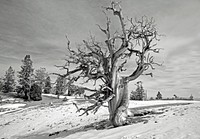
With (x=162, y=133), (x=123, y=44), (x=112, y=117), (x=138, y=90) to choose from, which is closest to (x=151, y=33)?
(x=123, y=44)

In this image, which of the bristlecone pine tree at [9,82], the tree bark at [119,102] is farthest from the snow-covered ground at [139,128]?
the bristlecone pine tree at [9,82]

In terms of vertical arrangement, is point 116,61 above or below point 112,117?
above

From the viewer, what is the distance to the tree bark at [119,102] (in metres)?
9.73

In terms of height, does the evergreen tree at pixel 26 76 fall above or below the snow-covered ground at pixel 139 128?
above

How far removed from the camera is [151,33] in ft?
36.0

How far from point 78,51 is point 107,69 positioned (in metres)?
2.21

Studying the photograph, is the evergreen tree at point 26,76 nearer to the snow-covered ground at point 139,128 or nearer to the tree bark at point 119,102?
the snow-covered ground at point 139,128

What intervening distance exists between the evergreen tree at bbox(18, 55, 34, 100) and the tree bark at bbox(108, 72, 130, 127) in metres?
46.4

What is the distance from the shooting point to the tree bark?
9734mm

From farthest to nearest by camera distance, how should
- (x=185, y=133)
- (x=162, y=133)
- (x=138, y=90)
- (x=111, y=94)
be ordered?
(x=138, y=90) → (x=111, y=94) → (x=162, y=133) → (x=185, y=133)

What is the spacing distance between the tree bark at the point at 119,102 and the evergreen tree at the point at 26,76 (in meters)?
46.4

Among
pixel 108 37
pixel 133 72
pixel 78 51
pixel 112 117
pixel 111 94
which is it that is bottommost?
pixel 112 117

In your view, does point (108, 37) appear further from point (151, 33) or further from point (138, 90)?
point (138, 90)

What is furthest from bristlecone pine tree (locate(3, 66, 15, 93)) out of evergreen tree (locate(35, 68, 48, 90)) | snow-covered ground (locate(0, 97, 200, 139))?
snow-covered ground (locate(0, 97, 200, 139))
